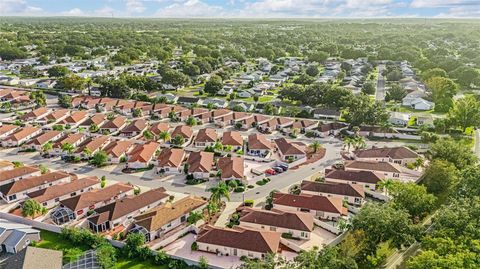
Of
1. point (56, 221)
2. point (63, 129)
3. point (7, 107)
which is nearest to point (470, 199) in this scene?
point (56, 221)

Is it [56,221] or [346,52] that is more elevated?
[346,52]

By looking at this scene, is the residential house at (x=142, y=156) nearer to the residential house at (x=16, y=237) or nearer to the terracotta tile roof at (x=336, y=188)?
the residential house at (x=16, y=237)

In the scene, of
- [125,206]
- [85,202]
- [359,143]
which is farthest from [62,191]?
[359,143]

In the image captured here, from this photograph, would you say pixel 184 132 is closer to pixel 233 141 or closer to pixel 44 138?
pixel 233 141

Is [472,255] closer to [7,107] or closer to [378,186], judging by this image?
[378,186]

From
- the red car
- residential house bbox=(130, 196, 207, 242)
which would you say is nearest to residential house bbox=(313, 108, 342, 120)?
the red car

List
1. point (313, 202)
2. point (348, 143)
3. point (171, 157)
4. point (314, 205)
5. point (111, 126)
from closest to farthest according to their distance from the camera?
point (314, 205) → point (313, 202) → point (171, 157) → point (348, 143) → point (111, 126)

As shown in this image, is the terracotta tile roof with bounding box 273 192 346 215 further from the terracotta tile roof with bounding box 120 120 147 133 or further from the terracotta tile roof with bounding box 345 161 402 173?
the terracotta tile roof with bounding box 120 120 147 133

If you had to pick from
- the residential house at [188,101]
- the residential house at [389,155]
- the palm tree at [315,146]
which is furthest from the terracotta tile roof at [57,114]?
the residential house at [389,155]
